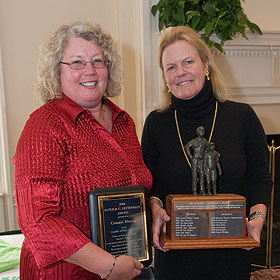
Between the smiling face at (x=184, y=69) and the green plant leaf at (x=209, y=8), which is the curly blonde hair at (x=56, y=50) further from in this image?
the green plant leaf at (x=209, y=8)

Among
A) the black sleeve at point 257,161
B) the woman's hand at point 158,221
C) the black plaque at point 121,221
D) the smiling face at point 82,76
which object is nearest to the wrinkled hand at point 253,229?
the black sleeve at point 257,161

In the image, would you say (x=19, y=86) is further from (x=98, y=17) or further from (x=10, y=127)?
(x=98, y=17)

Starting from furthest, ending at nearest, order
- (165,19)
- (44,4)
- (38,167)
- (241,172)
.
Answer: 1. (44,4)
2. (165,19)
3. (241,172)
4. (38,167)

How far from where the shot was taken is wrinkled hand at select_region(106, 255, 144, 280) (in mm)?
943

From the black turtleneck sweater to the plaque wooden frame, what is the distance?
0.12 metres

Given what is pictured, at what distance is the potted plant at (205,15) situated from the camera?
1.91 meters

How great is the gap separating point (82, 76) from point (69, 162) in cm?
26

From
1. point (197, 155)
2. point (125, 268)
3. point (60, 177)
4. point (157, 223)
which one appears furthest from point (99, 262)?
point (197, 155)

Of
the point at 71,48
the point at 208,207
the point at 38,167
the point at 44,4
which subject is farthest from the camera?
the point at 44,4

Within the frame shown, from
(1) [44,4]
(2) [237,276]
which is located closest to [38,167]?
(2) [237,276]

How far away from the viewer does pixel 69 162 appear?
3.22 ft

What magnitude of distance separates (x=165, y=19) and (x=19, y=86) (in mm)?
977

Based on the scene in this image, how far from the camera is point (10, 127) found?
7.27 ft

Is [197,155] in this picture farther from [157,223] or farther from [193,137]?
[157,223]
